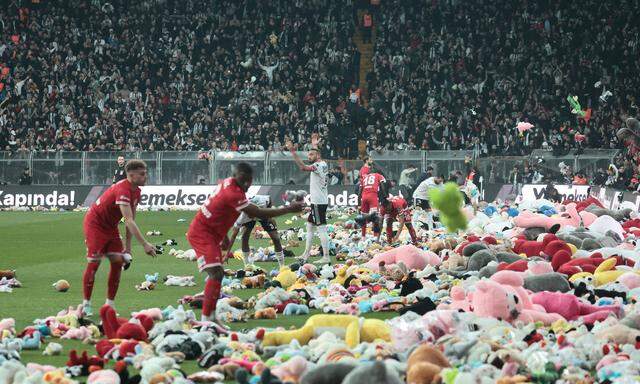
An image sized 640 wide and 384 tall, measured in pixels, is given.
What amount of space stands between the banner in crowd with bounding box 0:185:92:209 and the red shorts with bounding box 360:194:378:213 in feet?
60.4

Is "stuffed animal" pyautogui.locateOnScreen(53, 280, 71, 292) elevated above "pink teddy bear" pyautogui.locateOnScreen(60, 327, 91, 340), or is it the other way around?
"pink teddy bear" pyautogui.locateOnScreen(60, 327, 91, 340)

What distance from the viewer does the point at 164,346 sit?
9.39 meters

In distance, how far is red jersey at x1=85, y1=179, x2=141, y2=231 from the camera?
1206 cm

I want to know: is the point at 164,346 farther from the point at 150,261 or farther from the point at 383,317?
the point at 150,261

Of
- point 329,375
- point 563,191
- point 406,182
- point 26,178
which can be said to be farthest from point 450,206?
point 26,178

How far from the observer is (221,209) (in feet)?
36.5

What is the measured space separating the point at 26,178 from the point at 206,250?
104ft

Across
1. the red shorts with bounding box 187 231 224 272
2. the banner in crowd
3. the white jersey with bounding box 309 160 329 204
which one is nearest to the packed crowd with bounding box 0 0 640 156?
the banner in crowd

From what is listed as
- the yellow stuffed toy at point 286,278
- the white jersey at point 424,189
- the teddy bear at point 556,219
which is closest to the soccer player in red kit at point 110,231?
the yellow stuffed toy at point 286,278

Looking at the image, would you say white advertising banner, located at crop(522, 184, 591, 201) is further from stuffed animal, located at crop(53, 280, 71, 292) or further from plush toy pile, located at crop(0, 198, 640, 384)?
stuffed animal, located at crop(53, 280, 71, 292)

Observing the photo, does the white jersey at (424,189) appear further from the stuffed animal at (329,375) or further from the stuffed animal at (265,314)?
the stuffed animal at (329,375)

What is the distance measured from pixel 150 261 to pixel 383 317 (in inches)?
362

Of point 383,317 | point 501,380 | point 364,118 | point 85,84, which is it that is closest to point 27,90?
point 85,84

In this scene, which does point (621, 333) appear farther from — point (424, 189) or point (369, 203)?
point (424, 189)
